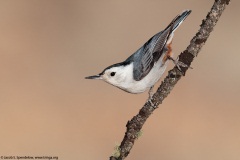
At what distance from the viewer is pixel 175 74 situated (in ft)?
7.69

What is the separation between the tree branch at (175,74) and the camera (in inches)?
85.7

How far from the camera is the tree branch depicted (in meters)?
2.18

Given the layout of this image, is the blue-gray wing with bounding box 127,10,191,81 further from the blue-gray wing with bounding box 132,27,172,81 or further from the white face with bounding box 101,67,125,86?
the white face with bounding box 101,67,125,86

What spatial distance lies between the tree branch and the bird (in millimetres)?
820

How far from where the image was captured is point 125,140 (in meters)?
2.44

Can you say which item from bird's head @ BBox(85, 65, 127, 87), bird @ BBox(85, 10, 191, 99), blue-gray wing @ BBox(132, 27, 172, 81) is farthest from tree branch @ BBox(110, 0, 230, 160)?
blue-gray wing @ BBox(132, 27, 172, 81)

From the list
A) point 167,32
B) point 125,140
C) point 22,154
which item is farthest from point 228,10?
point 125,140

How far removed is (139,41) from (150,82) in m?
6.36

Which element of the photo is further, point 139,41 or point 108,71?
point 139,41

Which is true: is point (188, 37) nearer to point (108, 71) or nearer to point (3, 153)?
point (3, 153)

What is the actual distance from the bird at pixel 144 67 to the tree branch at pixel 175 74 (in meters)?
0.82

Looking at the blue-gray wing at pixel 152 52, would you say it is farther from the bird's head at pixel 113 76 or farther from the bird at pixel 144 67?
the bird's head at pixel 113 76

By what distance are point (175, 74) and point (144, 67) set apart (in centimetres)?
124

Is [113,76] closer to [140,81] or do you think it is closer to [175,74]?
[140,81]
